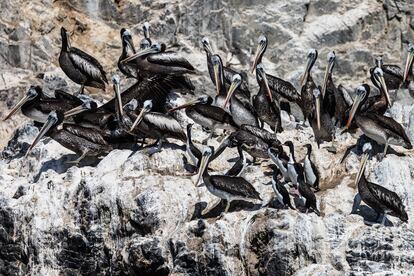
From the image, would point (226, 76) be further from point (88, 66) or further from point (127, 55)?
point (88, 66)

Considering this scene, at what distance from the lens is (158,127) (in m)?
17.4

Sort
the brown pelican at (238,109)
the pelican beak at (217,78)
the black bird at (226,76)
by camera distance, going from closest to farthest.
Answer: the brown pelican at (238,109), the pelican beak at (217,78), the black bird at (226,76)

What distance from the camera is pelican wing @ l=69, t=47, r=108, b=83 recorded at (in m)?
19.6

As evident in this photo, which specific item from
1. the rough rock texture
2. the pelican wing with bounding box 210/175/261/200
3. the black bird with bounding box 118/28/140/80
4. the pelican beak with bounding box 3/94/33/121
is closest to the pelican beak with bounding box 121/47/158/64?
the black bird with bounding box 118/28/140/80

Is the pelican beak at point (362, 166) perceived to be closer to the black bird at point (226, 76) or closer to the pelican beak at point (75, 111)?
the black bird at point (226, 76)

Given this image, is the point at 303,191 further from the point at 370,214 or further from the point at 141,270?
the point at 141,270

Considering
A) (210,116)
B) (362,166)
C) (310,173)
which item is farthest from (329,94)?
(362,166)

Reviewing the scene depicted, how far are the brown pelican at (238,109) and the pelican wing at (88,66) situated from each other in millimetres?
2327

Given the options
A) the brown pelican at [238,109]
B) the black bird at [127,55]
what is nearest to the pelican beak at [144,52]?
the black bird at [127,55]

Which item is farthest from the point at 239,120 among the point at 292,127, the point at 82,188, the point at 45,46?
the point at 45,46

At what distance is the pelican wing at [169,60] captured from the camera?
19.4 meters

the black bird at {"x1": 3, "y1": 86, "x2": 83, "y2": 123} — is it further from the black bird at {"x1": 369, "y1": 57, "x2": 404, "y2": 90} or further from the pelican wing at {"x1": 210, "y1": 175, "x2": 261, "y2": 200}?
the black bird at {"x1": 369, "y1": 57, "x2": 404, "y2": 90}

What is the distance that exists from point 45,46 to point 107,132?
425 centimetres

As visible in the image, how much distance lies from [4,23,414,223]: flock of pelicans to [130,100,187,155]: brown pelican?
0.01 meters
